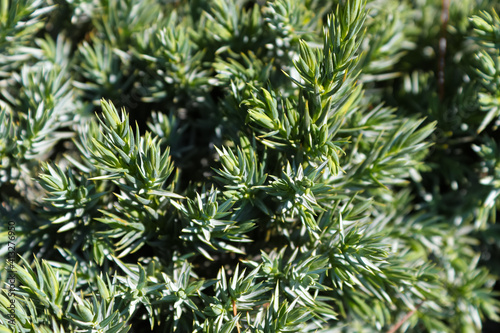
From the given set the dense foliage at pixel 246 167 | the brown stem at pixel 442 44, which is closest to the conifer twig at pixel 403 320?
the dense foliage at pixel 246 167

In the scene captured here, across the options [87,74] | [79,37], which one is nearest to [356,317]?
[87,74]

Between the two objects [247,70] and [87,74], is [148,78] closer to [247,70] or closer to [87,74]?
[87,74]

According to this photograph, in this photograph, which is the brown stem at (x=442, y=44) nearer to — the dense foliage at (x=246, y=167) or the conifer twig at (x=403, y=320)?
the dense foliage at (x=246, y=167)

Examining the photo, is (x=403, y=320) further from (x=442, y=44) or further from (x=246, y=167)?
(x=442, y=44)

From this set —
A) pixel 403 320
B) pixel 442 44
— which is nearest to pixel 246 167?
pixel 403 320

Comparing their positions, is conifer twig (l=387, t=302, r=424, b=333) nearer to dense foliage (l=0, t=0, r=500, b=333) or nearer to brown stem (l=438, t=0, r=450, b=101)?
dense foliage (l=0, t=0, r=500, b=333)

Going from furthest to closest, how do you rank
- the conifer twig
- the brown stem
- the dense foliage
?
the brown stem, the conifer twig, the dense foliage

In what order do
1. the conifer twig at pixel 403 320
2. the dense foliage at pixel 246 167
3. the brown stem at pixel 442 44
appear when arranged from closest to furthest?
the dense foliage at pixel 246 167 < the conifer twig at pixel 403 320 < the brown stem at pixel 442 44

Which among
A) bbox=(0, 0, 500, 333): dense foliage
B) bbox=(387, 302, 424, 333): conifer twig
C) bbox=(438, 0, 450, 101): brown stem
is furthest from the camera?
bbox=(438, 0, 450, 101): brown stem

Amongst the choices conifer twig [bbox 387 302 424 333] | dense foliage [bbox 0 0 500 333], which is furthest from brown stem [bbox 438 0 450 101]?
conifer twig [bbox 387 302 424 333]
